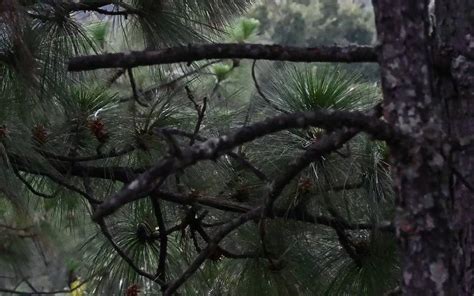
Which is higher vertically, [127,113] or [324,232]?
[127,113]

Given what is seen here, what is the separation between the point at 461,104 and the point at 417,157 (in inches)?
7.0

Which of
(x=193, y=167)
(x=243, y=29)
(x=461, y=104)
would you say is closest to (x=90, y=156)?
(x=193, y=167)

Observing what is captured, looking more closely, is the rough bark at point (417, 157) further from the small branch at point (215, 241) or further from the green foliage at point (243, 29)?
the green foliage at point (243, 29)

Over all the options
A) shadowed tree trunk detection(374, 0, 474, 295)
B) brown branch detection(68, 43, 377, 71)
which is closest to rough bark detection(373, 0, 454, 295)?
shadowed tree trunk detection(374, 0, 474, 295)

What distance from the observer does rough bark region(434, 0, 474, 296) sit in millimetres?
1106

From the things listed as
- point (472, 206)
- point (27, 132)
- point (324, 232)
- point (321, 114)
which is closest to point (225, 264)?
point (324, 232)

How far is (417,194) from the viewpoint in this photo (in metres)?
1.00

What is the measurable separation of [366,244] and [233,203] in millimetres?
254

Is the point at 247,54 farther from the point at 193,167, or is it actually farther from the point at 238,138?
the point at 193,167

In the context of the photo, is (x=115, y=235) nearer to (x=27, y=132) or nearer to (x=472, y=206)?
(x=27, y=132)

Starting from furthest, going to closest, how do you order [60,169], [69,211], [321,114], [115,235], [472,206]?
[69,211] < [115,235] < [60,169] < [472,206] < [321,114]

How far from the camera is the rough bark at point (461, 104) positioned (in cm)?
111

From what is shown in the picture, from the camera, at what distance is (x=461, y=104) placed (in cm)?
114

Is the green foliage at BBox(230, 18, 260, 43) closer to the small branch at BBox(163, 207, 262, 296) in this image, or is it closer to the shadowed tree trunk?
the small branch at BBox(163, 207, 262, 296)
